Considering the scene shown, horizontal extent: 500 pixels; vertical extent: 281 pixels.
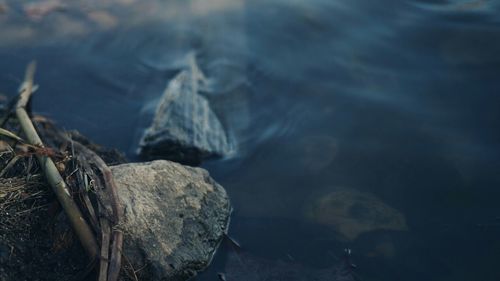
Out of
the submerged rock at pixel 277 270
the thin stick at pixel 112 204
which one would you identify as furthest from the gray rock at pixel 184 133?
the submerged rock at pixel 277 270

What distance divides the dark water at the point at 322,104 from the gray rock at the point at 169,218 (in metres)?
0.17

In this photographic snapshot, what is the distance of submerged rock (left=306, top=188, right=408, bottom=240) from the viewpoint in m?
3.53

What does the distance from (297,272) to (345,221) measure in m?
0.56

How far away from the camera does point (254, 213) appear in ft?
11.9

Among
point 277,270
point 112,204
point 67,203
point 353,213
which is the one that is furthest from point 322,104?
point 67,203

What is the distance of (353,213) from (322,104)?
1.29 m

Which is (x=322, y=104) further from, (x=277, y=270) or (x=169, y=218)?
(x=169, y=218)

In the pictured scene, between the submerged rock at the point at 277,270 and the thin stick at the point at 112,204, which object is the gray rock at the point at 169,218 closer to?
the thin stick at the point at 112,204

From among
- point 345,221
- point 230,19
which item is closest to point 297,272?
point 345,221

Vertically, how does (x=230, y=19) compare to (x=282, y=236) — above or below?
above

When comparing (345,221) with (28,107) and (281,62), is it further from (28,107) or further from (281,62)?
(28,107)

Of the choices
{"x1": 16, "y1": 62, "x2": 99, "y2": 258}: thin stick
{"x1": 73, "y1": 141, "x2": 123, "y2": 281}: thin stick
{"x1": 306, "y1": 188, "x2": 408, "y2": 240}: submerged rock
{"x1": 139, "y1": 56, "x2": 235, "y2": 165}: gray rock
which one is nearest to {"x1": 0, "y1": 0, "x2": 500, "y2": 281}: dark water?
{"x1": 306, "y1": 188, "x2": 408, "y2": 240}: submerged rock

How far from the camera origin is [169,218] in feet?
10.3

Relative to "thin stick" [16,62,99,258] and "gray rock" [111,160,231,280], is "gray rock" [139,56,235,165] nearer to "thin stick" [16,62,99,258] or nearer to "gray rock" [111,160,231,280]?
"gray rock" [111,160,231,280]
